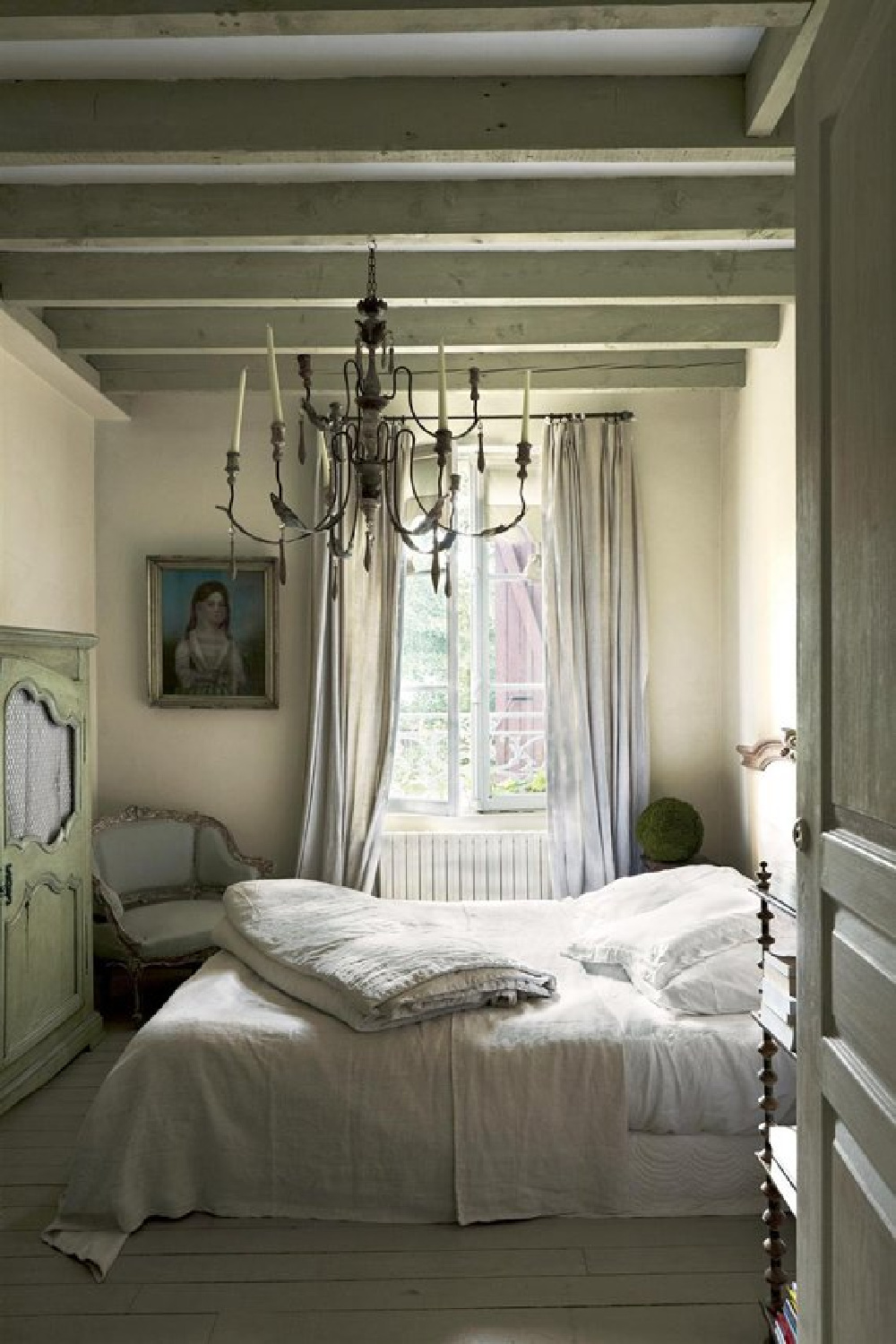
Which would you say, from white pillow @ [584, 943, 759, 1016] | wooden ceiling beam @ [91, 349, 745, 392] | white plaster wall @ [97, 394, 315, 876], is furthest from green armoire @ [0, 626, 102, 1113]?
white pillow @ [584, 943, 759, 1016]

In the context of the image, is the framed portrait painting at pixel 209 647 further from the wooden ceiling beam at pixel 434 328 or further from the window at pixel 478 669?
the wooden ceiling beam at pixel 434 328

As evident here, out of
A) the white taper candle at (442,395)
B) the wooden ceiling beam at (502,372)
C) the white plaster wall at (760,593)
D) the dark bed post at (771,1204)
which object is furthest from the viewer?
the wooden ceiling beam at (502,372)

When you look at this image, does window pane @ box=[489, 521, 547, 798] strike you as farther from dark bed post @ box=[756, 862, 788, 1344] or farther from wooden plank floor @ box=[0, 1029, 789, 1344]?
dark bed post @ box=[756, 862, 788, 1344]

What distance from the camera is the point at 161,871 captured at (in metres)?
5.50

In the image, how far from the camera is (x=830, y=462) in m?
1.59

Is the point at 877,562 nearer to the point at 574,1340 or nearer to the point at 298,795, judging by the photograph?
the point at 574,1340

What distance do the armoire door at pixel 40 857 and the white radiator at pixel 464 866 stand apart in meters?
1.59

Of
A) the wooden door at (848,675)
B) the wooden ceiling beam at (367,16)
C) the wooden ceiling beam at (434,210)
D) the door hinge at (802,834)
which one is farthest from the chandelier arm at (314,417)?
the door hinge at (802,834)

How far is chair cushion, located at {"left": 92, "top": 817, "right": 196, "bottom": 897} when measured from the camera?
5383mm

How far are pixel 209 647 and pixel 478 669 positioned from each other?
4.58ft

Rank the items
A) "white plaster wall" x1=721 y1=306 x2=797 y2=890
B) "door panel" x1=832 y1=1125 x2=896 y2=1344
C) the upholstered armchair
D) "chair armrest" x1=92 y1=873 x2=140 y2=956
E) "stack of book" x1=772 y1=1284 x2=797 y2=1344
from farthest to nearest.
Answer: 1. the upholstered armchair
2. "chair armrest" x1=92 y1=873 x2=140 y2=956
3. "white plaster wall" x1=721 y1=306 x2=797 y2=890
4. "stack of book" x1=772 y1=1284 x2=797 y2=1344
5. "door panel" x1=832 y1=1125 x2=896 y2=1344

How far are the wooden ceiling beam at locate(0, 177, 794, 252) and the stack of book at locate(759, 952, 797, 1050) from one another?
7.67ft

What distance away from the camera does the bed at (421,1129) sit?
3.09 meters

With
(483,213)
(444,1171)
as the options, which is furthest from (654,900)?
(483,213)
